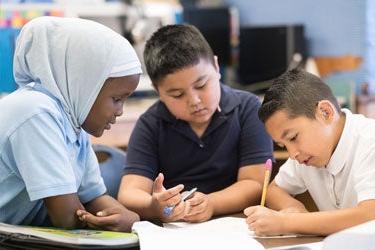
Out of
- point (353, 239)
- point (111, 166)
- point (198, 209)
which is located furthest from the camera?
point (111, 166)

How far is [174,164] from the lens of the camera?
1623mm

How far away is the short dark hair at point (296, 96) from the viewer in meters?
1.28

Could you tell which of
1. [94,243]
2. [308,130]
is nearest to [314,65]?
[308,130]

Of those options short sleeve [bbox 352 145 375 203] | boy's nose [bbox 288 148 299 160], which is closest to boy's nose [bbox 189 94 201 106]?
boy's nose [bbox 288 148 299 160]

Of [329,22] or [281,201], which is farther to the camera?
[329,22]

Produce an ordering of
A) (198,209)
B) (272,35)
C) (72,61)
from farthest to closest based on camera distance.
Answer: (272,35), (198,209), (72,61)

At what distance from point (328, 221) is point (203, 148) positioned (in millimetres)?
532

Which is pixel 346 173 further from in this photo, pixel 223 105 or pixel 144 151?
pixel 144 151

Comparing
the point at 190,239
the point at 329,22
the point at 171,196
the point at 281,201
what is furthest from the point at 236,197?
the point at 329,22

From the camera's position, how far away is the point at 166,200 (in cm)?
128

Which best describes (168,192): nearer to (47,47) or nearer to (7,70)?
(47,47)

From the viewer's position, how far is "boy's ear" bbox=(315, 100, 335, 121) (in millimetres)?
1276

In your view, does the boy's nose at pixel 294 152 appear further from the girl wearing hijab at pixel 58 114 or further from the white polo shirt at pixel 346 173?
the girl wearing hijab at pixel 58 114

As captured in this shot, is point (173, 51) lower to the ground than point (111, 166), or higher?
higher
